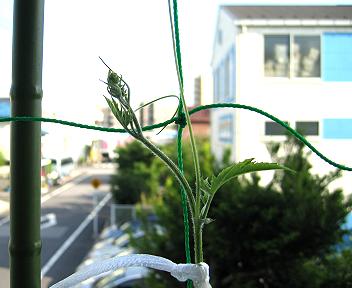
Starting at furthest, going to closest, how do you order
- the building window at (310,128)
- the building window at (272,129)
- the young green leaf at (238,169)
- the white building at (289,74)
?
the building window at (272,129) → the building window at (310,128) → the white building at (289,74) → the young green leaf at (238,169)

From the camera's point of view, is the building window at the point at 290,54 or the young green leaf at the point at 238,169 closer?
the young green leaf at the point at 238,169

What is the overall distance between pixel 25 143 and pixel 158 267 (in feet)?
0.54

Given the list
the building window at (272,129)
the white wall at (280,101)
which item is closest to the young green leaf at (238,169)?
the white wall at (280,101)

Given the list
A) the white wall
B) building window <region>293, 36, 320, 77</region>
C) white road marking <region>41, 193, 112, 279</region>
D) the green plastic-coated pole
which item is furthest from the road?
the green plastic-coated pole

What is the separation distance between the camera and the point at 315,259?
2066 mm

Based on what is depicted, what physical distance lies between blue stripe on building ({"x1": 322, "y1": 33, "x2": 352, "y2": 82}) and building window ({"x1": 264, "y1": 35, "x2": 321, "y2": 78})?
1.80 feet

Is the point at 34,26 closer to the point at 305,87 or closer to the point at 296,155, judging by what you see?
the point at 296,155

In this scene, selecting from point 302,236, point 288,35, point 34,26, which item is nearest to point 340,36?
point 302,236

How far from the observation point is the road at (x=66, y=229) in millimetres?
5850

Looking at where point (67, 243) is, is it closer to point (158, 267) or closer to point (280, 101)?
point (280, 101)

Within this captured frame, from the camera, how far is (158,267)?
0.34 metres

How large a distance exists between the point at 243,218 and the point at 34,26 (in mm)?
1869

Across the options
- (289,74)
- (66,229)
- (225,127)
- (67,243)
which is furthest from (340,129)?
(66,229)

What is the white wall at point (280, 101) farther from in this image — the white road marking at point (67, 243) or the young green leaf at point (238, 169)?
the white road marking at point (67, 243)
